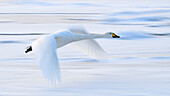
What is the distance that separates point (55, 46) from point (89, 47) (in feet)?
4.64

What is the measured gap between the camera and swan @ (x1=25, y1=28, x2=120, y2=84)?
5.19 metres

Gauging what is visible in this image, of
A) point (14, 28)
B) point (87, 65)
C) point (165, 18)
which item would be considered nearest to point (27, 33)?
point (14, 28)

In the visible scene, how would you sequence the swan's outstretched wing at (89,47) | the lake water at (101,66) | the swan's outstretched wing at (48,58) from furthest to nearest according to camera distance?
the swan's outstretched wing at (89,47), the lake water at (101,66), the swan's outstretched wing at (48,58)

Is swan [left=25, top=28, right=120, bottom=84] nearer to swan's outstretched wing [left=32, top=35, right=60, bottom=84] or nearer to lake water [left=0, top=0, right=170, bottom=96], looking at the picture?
swan's outstretched wing [left=32, top=35, right=60, bottom=84]

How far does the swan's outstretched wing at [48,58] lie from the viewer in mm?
5113

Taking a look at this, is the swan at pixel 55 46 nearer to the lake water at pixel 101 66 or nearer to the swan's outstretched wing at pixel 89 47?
the swan's outstretched wing at pixel 89 47

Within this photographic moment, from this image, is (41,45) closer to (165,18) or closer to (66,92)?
(66,92)

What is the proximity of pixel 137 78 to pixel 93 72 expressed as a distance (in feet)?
2.32

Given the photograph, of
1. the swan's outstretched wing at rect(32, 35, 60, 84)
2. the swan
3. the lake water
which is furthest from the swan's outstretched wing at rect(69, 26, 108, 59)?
the swan's outstretched wing at rect(32, 35, 60, 84)

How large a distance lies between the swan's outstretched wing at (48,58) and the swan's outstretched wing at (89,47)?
4.05 feet

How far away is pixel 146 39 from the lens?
9906 millimetres

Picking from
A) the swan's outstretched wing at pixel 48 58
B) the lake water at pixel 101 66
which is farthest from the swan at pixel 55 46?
the lake water at pixel 101 66

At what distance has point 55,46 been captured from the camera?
5.64 metres

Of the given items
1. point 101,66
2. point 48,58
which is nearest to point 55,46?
point 48,58
